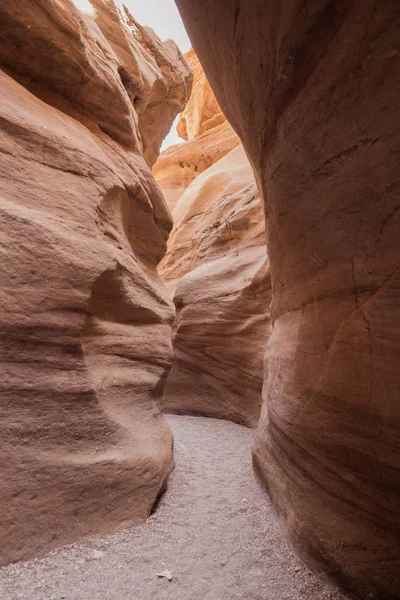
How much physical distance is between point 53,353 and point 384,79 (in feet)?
8.97

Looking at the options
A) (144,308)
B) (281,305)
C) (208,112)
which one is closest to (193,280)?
(144,308)

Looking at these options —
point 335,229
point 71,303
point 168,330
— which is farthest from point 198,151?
point 335,229

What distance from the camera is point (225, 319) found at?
7.08 meters

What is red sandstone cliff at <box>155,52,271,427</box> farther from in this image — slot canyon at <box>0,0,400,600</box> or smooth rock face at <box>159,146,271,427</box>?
slot canyon at <box>0,0,400,600</box>

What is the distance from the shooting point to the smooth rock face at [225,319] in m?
6.59

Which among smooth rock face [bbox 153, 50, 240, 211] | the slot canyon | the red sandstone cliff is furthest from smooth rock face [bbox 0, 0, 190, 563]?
smooth rock face [bbox 153, 50, 240, 211]

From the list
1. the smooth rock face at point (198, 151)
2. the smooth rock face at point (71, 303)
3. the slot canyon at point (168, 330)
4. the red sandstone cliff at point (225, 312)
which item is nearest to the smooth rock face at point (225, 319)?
the red sandstone cliff at point (225, 312)

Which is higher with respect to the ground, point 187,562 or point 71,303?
point 71,303

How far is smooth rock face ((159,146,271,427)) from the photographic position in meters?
6.59

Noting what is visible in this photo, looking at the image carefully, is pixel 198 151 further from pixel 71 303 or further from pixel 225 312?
pixel 71 303

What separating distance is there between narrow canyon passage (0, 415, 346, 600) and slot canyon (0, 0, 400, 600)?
2 centimetres

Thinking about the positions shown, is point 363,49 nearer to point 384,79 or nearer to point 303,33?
point 384,79

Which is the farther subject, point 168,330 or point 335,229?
point 168,330

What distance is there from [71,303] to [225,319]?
4550 mm
